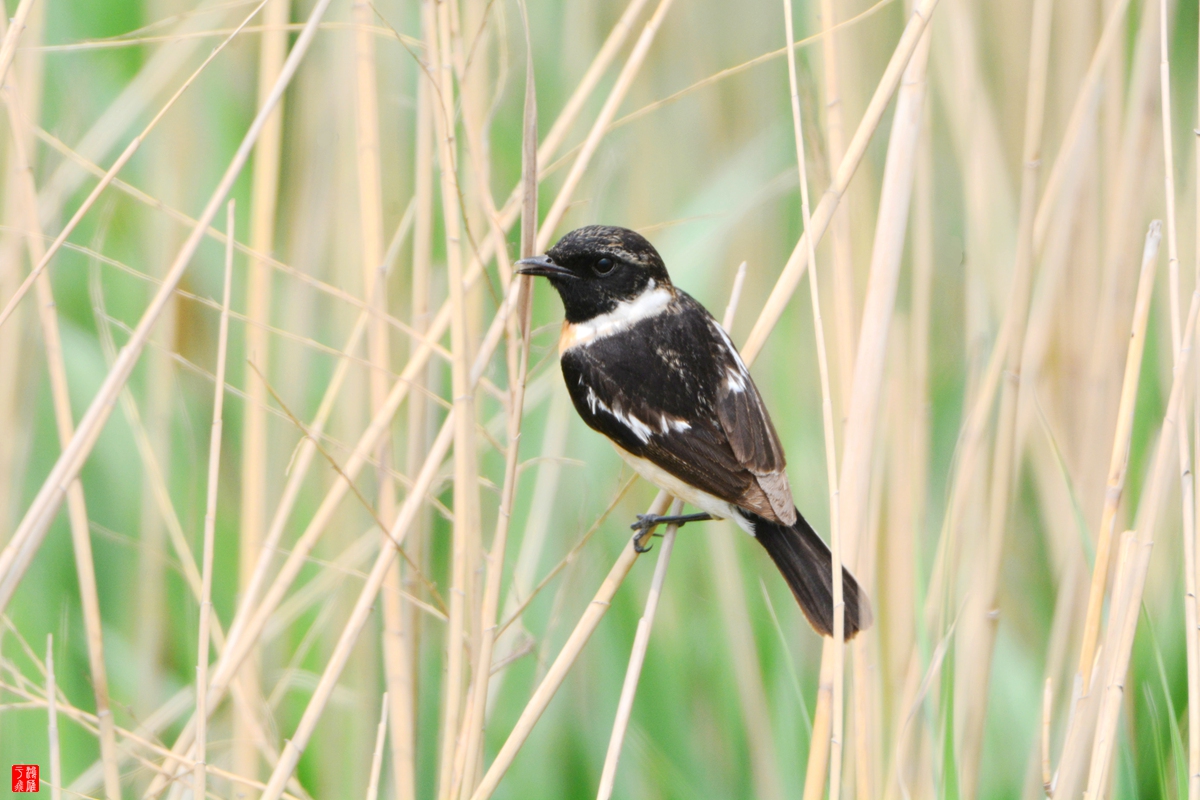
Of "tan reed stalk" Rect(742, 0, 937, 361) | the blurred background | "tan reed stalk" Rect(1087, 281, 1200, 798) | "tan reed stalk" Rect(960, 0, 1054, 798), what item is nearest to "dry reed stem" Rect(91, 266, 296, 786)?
the blurred background

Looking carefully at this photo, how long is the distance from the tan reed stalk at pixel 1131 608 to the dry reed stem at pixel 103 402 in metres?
1.68

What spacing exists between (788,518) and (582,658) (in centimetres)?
64

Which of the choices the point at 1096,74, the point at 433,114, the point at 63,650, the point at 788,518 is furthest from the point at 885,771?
the point at 63,650

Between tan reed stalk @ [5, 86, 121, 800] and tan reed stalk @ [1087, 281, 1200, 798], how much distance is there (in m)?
1.83

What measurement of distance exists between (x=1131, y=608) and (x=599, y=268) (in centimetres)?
141

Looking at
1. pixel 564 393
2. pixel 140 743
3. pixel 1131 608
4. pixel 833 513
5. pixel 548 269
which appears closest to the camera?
pixel 833 513

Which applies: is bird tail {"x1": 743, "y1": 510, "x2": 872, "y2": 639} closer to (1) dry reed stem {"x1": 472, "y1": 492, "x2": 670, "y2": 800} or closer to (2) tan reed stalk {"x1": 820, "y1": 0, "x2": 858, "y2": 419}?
(2) tan reed stalk {"x1": 820, "y1": 0, "x2": 858, "y2": 419}

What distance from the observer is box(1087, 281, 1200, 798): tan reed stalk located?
1606 mm

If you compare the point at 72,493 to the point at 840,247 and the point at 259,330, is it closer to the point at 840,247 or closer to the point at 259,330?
the point at 259,330

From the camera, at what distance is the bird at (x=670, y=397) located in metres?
2.32

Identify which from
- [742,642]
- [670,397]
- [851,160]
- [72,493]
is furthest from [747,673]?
[72,493]

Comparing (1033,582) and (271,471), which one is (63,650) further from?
(1033,582)

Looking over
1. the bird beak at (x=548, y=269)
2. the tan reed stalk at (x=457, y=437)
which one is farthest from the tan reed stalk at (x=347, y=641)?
the bird beak at (x=548, y=269)

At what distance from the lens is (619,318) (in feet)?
8.52
